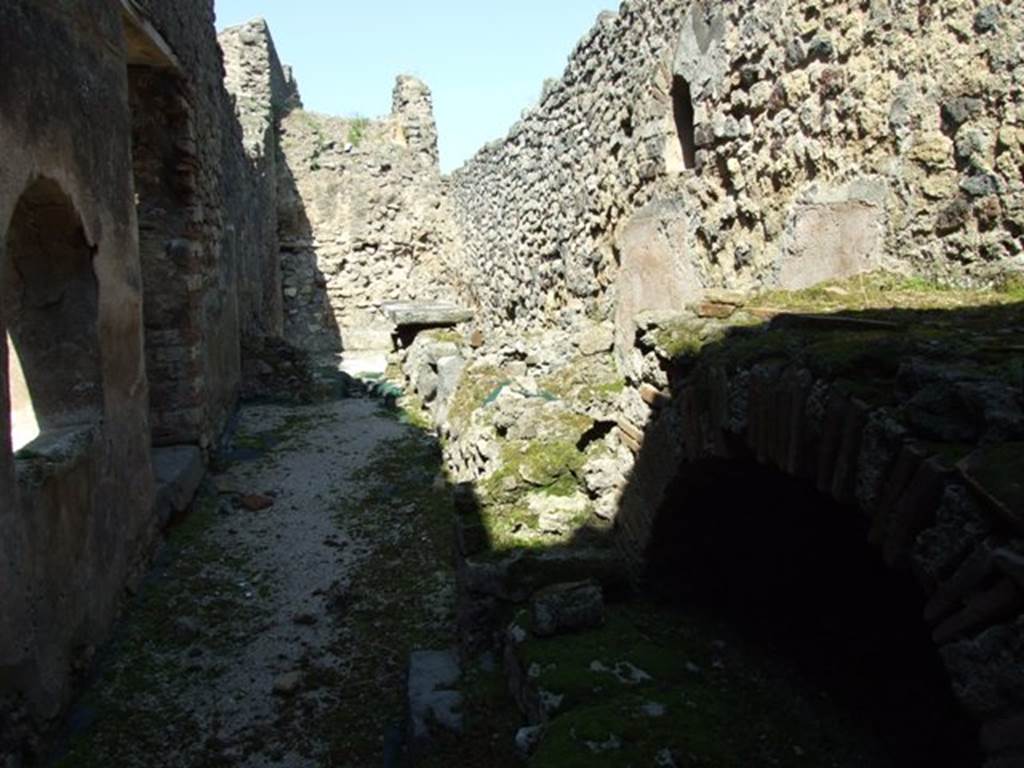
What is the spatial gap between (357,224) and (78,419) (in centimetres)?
1236

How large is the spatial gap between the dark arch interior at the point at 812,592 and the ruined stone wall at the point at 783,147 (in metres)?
1.11

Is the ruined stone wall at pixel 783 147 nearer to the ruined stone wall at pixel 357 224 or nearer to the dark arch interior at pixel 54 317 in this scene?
the dark arch interior at pixel 54 317

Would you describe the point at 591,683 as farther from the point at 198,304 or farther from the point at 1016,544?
the point at 198,304

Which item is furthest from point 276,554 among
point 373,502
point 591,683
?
point 591,683

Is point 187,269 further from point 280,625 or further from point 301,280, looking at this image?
point 301,280

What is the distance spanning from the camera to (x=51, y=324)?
4.24 meters

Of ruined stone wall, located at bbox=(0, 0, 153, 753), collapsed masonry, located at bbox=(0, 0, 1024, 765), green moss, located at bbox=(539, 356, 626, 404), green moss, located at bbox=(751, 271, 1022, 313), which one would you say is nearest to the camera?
collapsed masonry, located at bbox=(0, 0, 1024, 765)

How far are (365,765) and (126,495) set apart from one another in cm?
220

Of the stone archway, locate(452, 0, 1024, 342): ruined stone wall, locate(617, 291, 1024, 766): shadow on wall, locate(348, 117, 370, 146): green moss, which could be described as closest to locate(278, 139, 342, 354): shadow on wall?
locate(348, 117, 370, 146): green moss

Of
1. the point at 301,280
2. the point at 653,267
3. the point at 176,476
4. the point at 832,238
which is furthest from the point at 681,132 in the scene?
the point at 301,280

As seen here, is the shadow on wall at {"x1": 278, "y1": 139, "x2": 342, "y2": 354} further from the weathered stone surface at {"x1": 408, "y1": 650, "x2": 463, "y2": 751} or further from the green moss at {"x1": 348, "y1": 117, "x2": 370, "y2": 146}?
the weathered stone surface at {"x1": 408, "y1": 650, "x2": 463, "y2": 751}

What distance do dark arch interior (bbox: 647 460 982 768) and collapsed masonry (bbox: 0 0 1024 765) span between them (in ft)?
0.66

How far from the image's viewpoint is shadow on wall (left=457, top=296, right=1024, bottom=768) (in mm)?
1850

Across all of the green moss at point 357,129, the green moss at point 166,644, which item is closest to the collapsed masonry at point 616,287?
the green moss at point 166,644
